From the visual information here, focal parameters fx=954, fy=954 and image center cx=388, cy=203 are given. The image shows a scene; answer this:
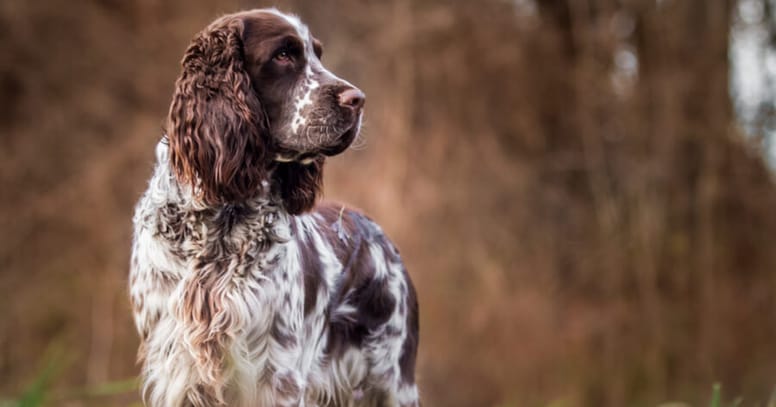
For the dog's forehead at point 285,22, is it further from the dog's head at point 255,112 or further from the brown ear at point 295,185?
the brown ear at point 295,185

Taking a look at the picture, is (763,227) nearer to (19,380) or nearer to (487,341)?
(487,341)

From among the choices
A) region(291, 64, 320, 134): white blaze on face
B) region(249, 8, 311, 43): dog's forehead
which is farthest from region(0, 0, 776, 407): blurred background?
region(291, 64, 320, 134): white blaze on face

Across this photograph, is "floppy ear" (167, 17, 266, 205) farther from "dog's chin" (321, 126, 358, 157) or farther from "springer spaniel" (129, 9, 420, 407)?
"dog's chin" (321, 126, 358, 157)

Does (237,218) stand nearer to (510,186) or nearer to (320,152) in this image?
(320,152)

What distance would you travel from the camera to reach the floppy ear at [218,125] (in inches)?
131

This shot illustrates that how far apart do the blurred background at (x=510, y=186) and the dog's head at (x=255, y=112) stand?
6567 millimetres

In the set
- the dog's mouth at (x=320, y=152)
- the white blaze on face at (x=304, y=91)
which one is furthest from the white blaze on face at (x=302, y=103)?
the dog's mouth at (x=320, y=152)

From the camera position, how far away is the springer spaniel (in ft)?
10.8

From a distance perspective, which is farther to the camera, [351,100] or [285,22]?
[285,22]

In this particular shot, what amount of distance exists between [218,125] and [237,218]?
34 cm

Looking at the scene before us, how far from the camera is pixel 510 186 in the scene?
11.7 meters

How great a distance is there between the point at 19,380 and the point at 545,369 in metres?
6.04

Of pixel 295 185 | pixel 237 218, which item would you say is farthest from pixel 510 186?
pixel 237 218

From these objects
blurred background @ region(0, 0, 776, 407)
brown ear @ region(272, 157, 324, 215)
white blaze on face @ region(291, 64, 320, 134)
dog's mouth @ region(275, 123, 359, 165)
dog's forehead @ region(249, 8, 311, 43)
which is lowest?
blurred background @ region(0, 0, 776, 407)
